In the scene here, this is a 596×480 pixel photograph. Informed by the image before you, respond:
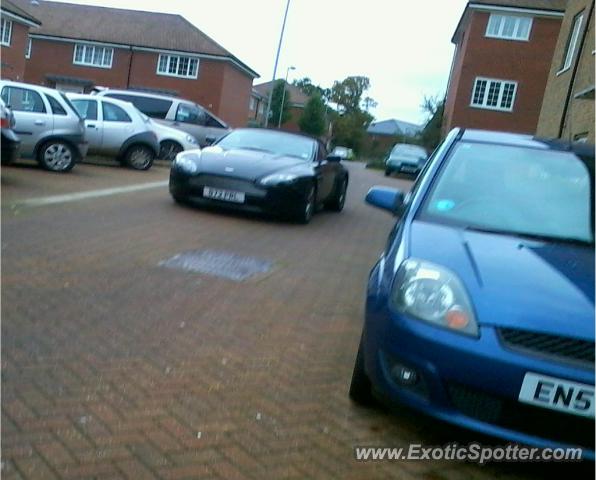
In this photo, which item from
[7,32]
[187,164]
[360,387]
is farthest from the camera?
[7,32]

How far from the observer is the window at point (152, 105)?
2069 centimetres

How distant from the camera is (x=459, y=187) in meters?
4.01

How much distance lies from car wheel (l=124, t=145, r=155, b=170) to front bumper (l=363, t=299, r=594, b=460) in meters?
13.6

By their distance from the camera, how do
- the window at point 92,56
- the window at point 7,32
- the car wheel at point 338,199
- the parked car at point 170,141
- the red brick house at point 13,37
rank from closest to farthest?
the car wheel at point 338,199 < the parked car at point 170,141 < the red brick house at point 13,37 < the window at point 7,32 < the window at point 92,56

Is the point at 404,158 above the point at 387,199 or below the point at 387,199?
above

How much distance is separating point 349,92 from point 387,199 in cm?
10093

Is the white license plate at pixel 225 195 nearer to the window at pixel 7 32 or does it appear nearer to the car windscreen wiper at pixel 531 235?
the car windscreen wiper at pixel 531 235

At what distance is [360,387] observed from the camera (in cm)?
351

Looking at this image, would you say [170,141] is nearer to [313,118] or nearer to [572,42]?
[572,42]

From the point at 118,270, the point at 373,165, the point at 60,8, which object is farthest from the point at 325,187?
the point at 60,8

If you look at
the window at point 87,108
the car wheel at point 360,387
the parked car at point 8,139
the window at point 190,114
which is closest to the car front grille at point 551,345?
the car wheel at point 360,387

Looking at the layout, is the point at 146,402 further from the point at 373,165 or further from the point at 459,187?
the point at 373,165

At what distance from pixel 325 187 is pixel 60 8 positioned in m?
46.8

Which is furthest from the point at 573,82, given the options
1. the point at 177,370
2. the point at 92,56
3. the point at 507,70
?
the point at 92,56
